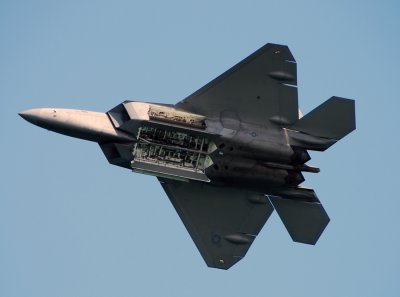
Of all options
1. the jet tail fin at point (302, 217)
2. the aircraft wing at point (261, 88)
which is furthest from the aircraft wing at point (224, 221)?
the aircraft wing at point (261, 88)

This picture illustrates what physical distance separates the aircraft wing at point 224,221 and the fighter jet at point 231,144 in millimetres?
33

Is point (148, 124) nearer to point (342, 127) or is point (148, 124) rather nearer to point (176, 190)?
point (176, 190)

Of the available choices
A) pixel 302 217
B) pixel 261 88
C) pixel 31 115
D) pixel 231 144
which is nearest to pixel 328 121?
pixel 261 88

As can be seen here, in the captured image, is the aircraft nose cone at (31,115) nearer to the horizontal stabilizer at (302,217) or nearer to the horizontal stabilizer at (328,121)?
the horizontal stabilizer at (328,121)

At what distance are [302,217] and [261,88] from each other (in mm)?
4595

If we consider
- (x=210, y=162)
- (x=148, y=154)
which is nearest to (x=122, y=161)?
(x=148, y=154)

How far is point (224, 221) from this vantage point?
110ft

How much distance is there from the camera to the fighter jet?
1209 inches

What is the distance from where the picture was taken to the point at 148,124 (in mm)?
30438

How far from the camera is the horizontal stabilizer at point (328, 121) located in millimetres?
31859

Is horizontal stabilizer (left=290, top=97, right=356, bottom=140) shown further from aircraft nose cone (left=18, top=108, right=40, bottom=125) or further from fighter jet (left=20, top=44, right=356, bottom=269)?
aircraft nose cone (left=18, top=108, right=40, bottom=125)

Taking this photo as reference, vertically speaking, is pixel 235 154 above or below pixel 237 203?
above

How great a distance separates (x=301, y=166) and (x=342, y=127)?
181cm

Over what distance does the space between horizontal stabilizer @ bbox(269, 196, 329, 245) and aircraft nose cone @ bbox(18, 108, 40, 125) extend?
8.24m
